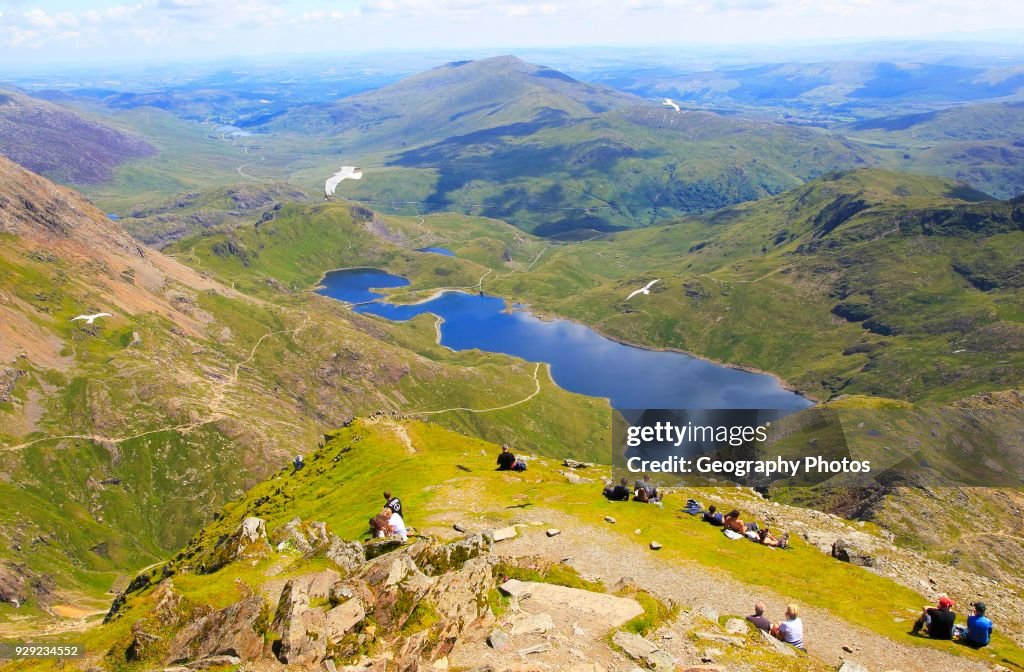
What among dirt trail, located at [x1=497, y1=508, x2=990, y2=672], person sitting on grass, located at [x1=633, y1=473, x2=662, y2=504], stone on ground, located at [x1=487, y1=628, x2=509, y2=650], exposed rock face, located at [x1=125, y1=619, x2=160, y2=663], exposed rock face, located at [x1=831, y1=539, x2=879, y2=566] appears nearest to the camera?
stone on ground, located at [x1=487, y1=628, x2=509, y2=650]

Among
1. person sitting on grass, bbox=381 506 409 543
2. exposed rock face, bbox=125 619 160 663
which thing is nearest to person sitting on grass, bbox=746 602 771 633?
person sitting on grass, bbox=381 506 409 543

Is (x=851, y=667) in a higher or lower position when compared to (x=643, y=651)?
lower

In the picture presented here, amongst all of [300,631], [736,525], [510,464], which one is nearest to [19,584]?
[510,464]

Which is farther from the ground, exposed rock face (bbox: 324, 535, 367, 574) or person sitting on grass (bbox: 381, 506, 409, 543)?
person sitting on grass (bbox: 381, 506, 409, 543)

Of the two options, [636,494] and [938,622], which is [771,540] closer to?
[636,494]

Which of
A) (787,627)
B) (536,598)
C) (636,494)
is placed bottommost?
(636,494)

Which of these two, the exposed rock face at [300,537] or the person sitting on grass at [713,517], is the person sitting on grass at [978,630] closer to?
the person sitting on grass at [713,517]

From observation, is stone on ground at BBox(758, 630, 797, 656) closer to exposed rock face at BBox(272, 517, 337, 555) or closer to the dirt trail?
the dirt trail
